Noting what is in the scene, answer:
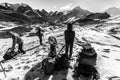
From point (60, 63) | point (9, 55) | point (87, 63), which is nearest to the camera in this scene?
point (87, 63)

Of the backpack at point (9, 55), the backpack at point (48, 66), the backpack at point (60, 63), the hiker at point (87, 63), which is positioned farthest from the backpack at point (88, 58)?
the backpack at point (9, 55)

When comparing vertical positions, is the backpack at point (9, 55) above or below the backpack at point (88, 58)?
below

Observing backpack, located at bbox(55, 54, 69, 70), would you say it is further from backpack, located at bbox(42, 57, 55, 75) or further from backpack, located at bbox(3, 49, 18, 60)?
backpack, located at bbox(3, 49, 18, 60)

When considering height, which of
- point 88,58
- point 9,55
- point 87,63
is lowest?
point 9,55

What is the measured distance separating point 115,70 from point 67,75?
2.40 metres

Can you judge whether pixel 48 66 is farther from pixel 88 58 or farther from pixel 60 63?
pixel 88 58

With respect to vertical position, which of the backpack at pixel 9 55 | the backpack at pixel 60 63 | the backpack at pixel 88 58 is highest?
the backpack at pixel 88 58

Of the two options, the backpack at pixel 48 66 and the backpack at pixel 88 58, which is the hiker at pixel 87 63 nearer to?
the backpack at pixel 88 58

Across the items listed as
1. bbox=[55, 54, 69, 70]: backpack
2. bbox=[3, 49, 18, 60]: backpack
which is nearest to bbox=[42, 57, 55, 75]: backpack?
bbox=[55, 54, 69, 70]: backpack

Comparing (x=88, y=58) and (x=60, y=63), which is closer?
(x=88, y=58)

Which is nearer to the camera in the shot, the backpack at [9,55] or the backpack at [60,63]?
the backpack at [60,63]

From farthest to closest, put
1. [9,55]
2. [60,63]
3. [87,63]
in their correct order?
[9,55]
[60,63]
[87,63]

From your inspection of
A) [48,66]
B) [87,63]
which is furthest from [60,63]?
[87,63]

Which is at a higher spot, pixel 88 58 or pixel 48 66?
pixel 88 58
